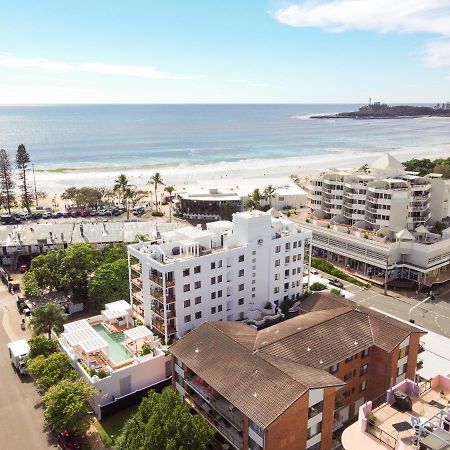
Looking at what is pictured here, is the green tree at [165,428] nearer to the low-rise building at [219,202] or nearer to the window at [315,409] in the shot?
the window at [315,409]

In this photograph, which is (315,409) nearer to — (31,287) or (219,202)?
(31,287)

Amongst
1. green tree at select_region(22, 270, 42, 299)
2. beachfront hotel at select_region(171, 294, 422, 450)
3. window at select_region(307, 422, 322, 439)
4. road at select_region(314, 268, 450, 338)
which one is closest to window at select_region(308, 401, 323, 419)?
beachfront hotel at select_region(171, 294, 422, 450)

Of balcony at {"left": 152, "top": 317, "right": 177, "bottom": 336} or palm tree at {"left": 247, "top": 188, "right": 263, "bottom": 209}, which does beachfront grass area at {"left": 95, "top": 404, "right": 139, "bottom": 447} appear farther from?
palm tree at {"left": 247, "top": 188, "right": 263, "bottom": 209}

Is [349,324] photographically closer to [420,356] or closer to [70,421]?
[420,356]

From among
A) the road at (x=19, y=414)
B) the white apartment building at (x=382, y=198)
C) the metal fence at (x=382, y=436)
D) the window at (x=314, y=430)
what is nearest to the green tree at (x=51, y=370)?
the road at (x=19, y=414)

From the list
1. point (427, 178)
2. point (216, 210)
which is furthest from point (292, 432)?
point (216, 210)
